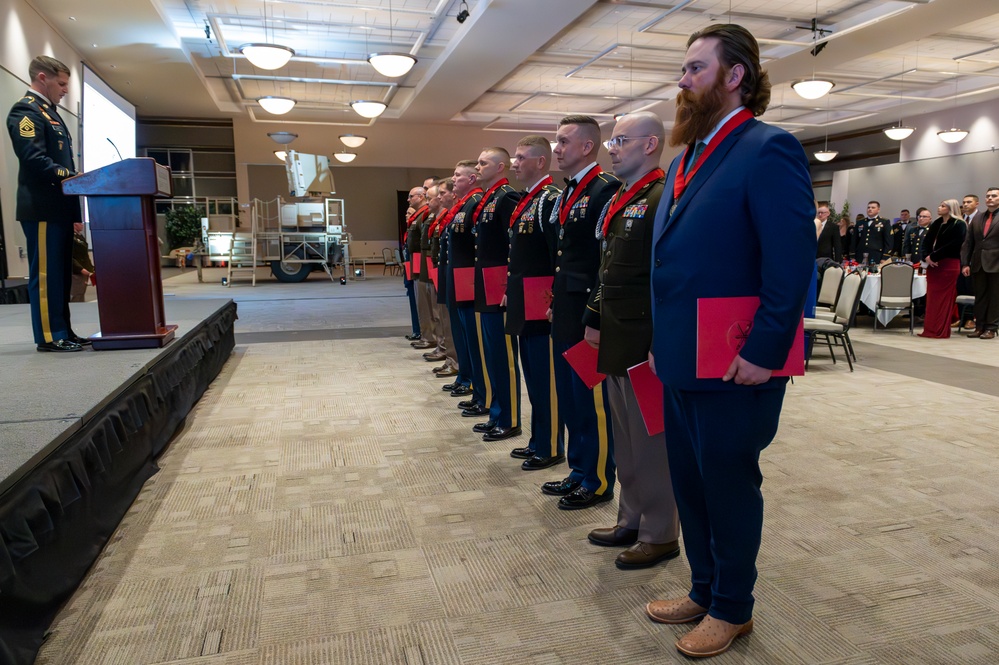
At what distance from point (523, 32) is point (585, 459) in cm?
866

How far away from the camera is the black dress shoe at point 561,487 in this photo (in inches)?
107

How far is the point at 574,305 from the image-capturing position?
2.45 meters

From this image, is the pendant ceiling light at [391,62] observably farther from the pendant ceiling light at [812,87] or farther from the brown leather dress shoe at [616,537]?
the brown leather dress shoe at [616,537]

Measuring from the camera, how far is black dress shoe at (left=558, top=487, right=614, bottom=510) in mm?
2596

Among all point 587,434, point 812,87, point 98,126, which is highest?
point 812,87

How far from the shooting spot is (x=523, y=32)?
9.80 m

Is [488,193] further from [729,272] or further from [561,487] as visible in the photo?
[729,272]

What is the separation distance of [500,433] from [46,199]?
2.58 m

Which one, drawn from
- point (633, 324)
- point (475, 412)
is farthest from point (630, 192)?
point (475, 412)

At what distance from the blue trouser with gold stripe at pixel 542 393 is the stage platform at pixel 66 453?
1.65 metres

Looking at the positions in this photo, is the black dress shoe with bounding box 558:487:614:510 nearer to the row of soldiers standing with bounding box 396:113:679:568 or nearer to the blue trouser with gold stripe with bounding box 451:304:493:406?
the row of soldiers standing with bounding box 396:113:679:568

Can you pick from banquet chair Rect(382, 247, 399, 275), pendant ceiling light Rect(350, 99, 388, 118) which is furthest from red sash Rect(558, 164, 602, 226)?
banquet chair Rect(382, 247, 399, 275)

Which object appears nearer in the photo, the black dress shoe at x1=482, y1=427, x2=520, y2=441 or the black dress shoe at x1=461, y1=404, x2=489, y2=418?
the black dress shoe at x1=482, y1=427, x2=520, y2=441

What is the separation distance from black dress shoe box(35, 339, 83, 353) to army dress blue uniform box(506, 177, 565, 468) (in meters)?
2.34
